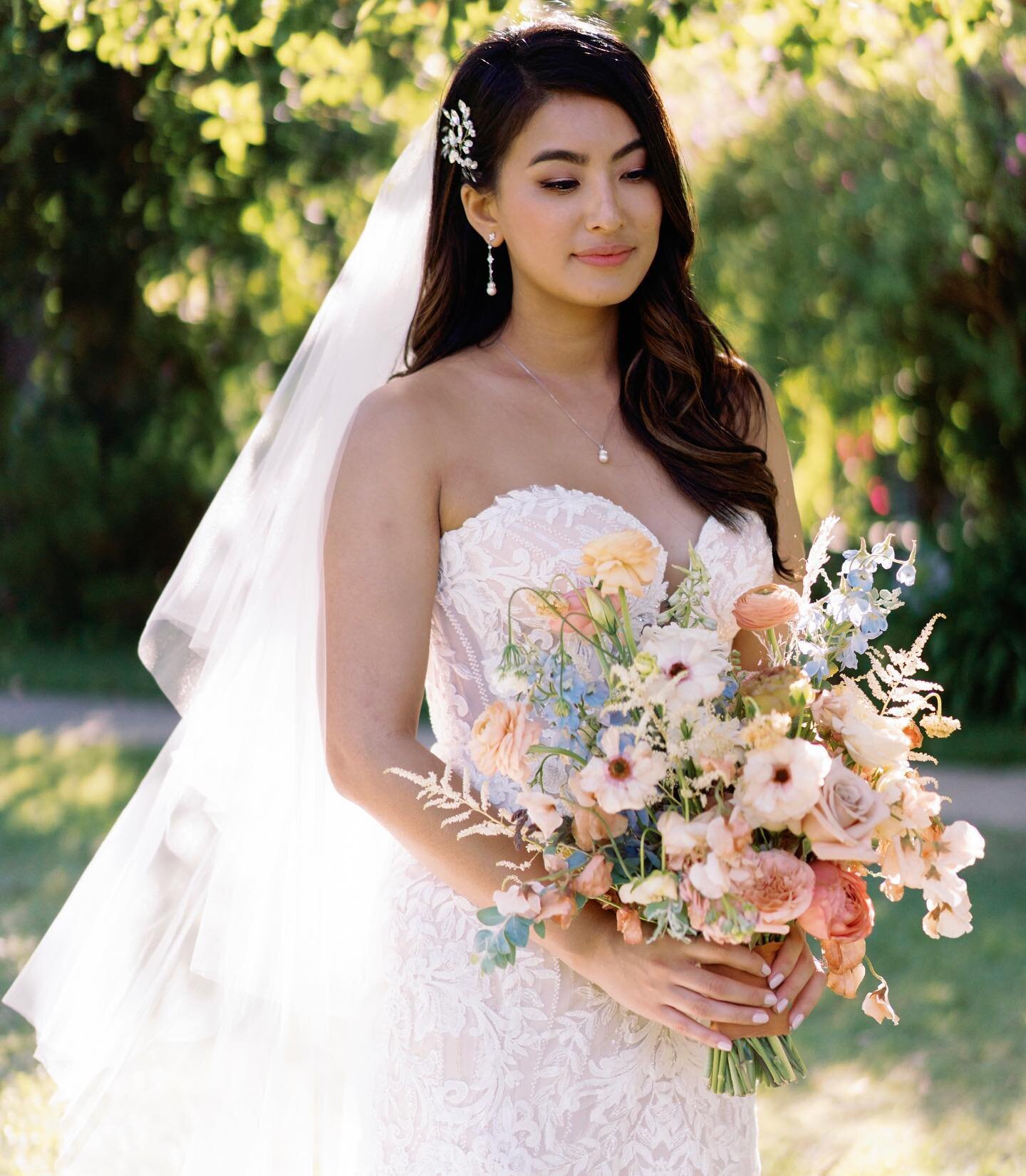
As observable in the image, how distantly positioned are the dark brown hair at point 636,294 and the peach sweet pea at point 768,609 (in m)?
0.41

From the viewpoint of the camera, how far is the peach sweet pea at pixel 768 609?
2.29m

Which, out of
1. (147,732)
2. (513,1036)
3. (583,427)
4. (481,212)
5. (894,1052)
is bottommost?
(147,732)

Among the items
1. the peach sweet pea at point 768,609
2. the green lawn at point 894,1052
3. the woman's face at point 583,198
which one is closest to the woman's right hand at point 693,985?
the peach sweet pea at point 768,609

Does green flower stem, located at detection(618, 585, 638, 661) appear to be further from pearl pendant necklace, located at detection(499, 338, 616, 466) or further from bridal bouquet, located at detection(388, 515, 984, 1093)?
pearl pendant necklace, located at detection(499, 338, 616, 466)

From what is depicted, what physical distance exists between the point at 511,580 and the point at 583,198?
0.66 meters

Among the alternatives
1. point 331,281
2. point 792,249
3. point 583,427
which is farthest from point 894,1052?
point 331,281

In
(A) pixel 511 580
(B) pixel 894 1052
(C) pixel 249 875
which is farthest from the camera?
(B) pixel 894 1052

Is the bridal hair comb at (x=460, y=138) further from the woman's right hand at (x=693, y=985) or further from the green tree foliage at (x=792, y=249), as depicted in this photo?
the green tree foliage at (x=792, y=249)

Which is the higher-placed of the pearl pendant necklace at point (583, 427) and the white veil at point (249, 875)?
the pearl pendant necklace at point (583, 427)

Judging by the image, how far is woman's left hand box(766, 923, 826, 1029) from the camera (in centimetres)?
224

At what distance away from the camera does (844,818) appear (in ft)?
6.79

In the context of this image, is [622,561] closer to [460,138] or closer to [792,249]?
[460,138]

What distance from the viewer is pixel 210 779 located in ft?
9.33

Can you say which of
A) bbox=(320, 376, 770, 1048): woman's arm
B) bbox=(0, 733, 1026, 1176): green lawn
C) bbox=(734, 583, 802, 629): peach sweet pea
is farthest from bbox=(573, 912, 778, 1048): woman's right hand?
bbox=(0, 733, 1026, 1176): green lawn
